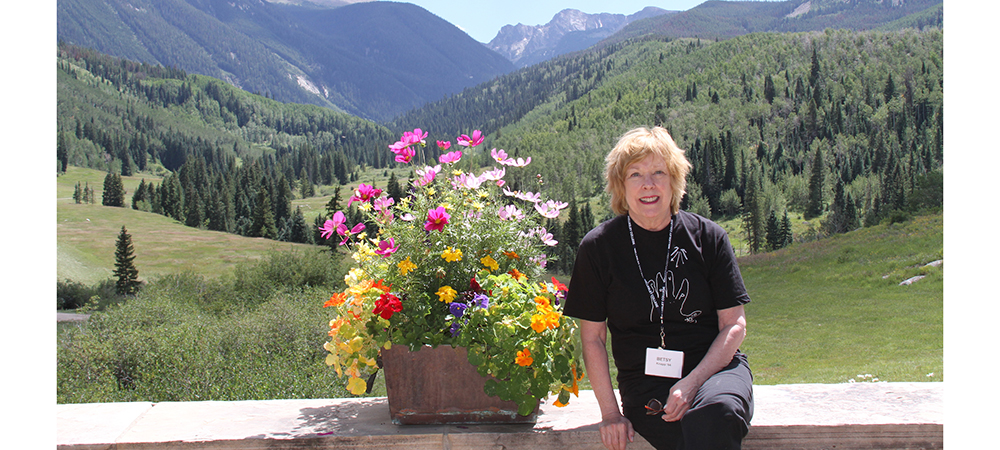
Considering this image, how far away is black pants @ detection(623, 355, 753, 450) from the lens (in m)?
2.22

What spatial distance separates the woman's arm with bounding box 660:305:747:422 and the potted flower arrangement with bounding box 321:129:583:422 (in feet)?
0.82

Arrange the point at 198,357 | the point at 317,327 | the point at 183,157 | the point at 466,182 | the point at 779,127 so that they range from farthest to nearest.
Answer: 1. the point at 183,157
2. the point at 779,127
3. the point at 317,327
4. the point at 198,357
5. the point at 466,182

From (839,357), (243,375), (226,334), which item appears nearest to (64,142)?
(226,334)

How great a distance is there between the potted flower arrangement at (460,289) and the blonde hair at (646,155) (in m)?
0.47

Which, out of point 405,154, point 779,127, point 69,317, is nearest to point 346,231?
point 405,154

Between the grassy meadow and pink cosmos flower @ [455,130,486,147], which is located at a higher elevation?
pink cosmos flower @ [455,130,486,147]

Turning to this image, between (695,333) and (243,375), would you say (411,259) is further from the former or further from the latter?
(243,375)

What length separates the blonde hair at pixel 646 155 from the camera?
2.54 metres

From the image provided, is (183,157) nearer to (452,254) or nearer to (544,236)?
(544,236)

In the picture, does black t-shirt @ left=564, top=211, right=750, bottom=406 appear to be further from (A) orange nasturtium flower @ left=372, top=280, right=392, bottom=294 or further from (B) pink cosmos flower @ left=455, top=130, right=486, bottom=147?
(B) pink cosmos flower @ left=455, top=130, right=486, bottom=147

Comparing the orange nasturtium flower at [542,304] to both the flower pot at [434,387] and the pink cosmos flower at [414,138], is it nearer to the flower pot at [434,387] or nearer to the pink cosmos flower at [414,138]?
the flower pot at [434,387]

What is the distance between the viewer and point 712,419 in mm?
2236

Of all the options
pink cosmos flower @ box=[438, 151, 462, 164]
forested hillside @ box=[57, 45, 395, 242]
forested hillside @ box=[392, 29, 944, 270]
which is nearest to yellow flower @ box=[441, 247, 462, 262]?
pink cosmos flower @ box=[438, 151, 462, 164]

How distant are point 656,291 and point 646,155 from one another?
55 centimetres
